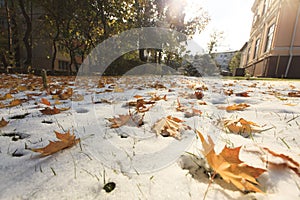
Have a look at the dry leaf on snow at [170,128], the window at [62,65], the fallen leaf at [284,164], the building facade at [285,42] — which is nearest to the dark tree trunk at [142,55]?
the building facade at [285,42]

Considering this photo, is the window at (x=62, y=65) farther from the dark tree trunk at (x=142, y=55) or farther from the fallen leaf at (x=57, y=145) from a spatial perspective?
the fallen leaf at (x=57, y=145)

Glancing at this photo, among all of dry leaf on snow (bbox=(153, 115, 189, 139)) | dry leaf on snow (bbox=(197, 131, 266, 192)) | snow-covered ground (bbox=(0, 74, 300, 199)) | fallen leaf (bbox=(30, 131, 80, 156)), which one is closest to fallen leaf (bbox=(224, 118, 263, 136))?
snow-covered ground (bbox=(0, 74, 300, 199))

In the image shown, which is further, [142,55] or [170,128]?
[142,55]

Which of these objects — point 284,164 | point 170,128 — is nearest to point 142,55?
point 170,128

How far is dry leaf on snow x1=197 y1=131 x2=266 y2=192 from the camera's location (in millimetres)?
504

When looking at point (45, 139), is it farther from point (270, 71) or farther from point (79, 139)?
point (270, 71)

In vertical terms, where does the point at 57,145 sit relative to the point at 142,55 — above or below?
below

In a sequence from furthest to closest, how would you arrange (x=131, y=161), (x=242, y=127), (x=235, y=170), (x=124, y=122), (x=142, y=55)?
(x=142, y=55), (x=124, y=122), (x=242, y=127), (x=131, y=161), (x=235, y=170)

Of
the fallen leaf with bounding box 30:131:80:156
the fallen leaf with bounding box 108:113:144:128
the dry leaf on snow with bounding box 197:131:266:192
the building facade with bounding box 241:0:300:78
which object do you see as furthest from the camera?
the building facade with bounding box 241:0:300:78

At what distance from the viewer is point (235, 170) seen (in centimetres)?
53

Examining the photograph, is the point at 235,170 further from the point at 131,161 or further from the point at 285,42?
the point at 285,42

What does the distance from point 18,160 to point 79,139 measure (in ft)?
0.84

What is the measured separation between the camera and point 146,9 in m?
12.8

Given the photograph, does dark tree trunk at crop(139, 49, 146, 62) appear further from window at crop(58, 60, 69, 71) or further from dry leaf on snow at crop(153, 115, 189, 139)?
dry leaf on snow at crop(153, 115, 189, 139)
